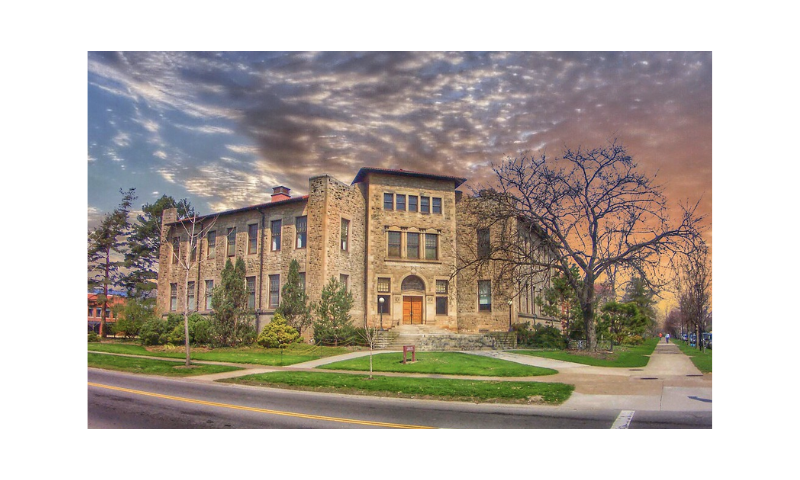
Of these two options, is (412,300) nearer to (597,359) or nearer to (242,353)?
(242,353)

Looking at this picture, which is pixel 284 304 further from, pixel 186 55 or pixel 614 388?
pixel 614 388

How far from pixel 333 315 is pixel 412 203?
7.00 m

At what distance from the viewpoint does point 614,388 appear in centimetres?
1180

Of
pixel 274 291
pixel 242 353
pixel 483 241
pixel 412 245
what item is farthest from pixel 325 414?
pixel 483 241

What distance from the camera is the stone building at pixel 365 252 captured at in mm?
24031

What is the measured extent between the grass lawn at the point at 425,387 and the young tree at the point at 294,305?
29.1 feet

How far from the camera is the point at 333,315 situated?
22297 mm

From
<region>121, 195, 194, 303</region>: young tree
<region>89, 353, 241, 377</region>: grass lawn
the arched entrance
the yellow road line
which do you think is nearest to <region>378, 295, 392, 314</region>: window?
the arched entrance

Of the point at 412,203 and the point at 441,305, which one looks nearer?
the point at 412,203

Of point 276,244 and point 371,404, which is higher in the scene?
point 276,244

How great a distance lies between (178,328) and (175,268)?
6721 mm

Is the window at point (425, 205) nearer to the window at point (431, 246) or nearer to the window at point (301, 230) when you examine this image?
the window at point (431, 246)

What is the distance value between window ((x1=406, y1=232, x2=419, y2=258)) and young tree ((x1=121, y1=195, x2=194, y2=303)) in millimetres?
10914
